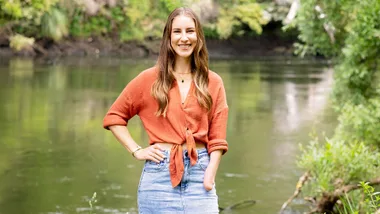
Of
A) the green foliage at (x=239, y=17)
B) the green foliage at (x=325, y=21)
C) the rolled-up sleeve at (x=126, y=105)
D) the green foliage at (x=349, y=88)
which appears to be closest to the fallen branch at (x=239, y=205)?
the green foliage at (x=349, y=88)

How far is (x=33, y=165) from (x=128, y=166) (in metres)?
1.38

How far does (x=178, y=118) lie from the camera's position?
3307 mm

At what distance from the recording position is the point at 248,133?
1455 cm

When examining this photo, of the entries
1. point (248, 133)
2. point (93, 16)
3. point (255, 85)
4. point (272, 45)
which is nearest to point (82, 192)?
point (248, 133)

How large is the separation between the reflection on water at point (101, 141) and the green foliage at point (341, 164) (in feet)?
6.10

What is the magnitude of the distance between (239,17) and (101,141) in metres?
27.9

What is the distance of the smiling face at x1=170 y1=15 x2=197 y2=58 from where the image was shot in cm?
335

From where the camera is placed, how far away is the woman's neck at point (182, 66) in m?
3.40

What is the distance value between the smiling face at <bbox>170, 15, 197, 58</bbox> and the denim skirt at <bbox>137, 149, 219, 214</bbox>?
1.46 feet

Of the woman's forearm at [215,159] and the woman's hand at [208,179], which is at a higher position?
the woman's forearm at [215,159]

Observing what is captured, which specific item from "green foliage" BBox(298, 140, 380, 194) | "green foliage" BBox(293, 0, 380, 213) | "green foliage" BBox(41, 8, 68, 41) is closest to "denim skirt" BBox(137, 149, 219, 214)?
"green foliage" BBox(293, 0, 380, 213)

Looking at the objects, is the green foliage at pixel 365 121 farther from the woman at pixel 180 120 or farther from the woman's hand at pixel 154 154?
the woman's hand at pixel 154 154

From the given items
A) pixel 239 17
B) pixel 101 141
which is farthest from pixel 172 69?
pixel 239 17

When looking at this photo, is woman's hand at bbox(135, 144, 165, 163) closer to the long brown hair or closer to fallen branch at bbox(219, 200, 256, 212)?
the long brown hair
